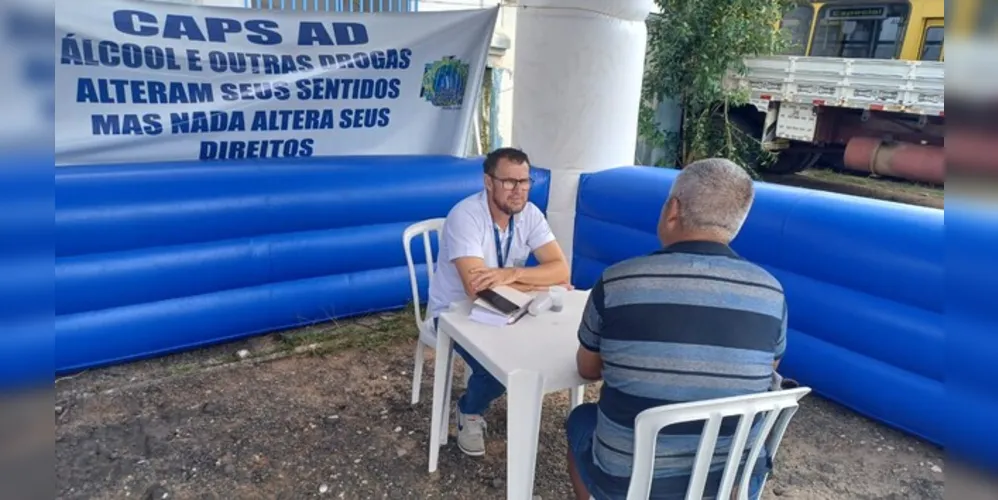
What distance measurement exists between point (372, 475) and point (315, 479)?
0.21 meters

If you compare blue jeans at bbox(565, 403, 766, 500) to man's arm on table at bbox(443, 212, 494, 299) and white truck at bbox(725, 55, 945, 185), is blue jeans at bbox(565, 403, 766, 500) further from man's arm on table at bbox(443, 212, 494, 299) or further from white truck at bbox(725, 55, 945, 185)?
white truck at bbox(725, 55, 945, 185)

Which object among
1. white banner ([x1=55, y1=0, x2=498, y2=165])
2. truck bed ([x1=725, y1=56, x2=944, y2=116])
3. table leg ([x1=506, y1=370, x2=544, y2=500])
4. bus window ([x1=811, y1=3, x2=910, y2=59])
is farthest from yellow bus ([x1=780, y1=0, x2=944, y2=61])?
table leg ([x1=506, y1=370, x2=544, y2=500])

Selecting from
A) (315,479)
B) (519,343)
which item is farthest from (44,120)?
(315,479)

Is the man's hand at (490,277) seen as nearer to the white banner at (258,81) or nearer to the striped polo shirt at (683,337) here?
the striped polo shirt at (683,337)

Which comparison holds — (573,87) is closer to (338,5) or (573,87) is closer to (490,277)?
(490,277)

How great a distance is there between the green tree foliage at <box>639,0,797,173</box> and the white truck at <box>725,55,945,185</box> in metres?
0.29

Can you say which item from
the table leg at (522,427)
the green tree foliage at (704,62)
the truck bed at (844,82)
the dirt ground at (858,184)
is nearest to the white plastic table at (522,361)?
the table leg at (522,427)

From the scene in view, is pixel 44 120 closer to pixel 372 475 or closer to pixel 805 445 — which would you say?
pixel 372 475

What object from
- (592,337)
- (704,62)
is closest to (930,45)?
(704,62)

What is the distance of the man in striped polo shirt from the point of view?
145 centimetres

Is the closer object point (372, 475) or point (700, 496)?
point (700, 496)

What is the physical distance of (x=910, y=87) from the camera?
6.55 metres

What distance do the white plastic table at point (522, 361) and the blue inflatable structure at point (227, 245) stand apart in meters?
1.55

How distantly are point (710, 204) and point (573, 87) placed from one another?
256 centimetres
